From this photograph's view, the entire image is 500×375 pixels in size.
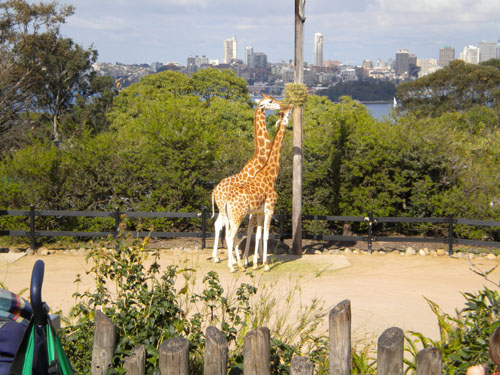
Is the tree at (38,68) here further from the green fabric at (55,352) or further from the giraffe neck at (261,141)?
the green fabric at (55,352)

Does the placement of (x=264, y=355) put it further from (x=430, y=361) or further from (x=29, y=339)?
(x=29, y=339)

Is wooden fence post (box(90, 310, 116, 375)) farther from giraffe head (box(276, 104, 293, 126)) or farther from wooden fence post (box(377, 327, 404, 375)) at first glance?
giraffe head (box(276, 104, 293, 126))

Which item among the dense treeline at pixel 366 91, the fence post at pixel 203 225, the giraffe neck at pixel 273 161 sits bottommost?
the fence post at pixel 203 225

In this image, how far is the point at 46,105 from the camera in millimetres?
45312

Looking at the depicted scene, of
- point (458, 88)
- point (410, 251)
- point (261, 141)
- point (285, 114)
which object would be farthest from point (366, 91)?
point (261, 141)

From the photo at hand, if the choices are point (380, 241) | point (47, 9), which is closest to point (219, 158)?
point (380, 241)

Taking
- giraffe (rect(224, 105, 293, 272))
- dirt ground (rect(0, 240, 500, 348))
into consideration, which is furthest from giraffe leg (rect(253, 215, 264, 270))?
dirt ground (rect(0, 240, 500, 348))

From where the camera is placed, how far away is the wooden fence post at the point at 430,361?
11.8 feet

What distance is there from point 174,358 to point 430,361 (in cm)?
162

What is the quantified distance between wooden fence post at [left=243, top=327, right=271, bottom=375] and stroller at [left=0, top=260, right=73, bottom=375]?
1120 millimetres

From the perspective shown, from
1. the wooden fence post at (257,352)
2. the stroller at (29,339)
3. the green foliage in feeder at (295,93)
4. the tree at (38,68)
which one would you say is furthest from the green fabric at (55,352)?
the tree at (38,68)

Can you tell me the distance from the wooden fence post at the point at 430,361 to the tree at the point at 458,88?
169 ft

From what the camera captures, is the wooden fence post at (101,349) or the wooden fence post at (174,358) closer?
the wooden fence post at (174,358)

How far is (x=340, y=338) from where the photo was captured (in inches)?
153
